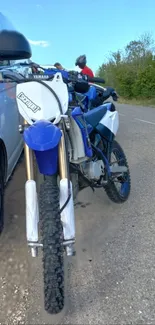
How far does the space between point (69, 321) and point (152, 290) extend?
626 millimetres

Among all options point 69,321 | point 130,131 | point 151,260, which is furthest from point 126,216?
point 130,131

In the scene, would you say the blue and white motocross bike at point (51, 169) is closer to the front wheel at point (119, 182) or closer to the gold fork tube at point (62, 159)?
the gold fork tube at point (62, 159)

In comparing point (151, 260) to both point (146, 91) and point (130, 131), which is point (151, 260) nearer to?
point (130, 131)

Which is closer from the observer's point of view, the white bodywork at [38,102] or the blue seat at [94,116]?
the white bodywork at [38,102]

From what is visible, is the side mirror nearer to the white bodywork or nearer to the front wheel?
the white bodywork

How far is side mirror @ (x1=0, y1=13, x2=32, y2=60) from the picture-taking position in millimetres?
2186

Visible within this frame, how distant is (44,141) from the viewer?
186 cm

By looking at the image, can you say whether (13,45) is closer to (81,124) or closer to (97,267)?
(81,124)

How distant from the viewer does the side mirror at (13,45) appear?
219 cm

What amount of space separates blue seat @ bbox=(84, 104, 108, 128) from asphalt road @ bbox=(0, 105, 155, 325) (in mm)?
1002

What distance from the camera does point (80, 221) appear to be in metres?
3.20

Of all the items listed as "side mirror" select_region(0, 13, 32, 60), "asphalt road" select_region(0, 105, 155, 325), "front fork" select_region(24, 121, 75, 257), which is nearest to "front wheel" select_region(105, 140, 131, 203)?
"asphalt road" select_region(0, 105, 155, 325)

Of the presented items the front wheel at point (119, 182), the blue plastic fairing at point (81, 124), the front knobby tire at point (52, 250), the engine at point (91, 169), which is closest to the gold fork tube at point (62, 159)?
the front knobby tire at point (52, 250)

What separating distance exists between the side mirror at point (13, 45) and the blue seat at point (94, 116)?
29.5 inches
